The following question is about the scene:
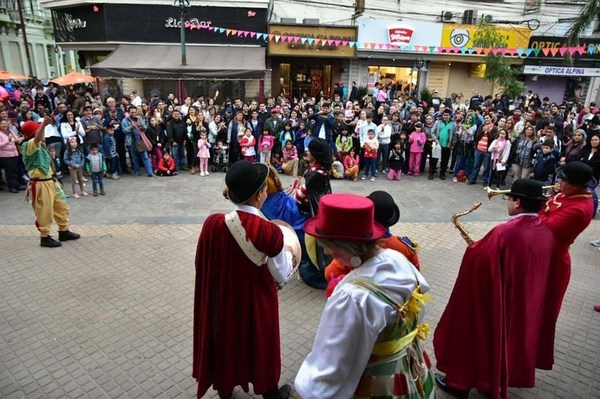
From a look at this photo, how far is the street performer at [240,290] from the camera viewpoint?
288cm

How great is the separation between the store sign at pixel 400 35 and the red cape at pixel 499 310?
1876 cm

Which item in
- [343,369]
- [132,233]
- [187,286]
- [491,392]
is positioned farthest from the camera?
[132,233]

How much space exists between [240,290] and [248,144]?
26.8 ft

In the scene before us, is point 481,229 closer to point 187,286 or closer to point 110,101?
point 187,286

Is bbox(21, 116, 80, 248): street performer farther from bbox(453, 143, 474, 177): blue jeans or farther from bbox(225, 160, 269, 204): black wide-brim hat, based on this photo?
bbox(453, 143, 474, 177): blue jeans

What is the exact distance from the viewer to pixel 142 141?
10.4 m

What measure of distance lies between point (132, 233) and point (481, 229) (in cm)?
600

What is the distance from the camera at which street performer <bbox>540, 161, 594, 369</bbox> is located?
134 inches

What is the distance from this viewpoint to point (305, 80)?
21.3m

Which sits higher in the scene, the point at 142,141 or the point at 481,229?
the point at 142,141

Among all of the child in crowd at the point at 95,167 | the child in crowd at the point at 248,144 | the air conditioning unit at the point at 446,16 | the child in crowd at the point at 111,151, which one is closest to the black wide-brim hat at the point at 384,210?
the child in crowd at the point at 95,167

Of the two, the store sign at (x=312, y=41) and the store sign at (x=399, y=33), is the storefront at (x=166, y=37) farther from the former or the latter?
the store sign at (x=399, y=33)

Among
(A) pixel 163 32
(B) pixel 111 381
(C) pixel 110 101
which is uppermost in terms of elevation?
(A) pixel 163 32

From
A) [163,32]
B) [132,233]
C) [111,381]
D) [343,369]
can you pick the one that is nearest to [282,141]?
[132,233]
